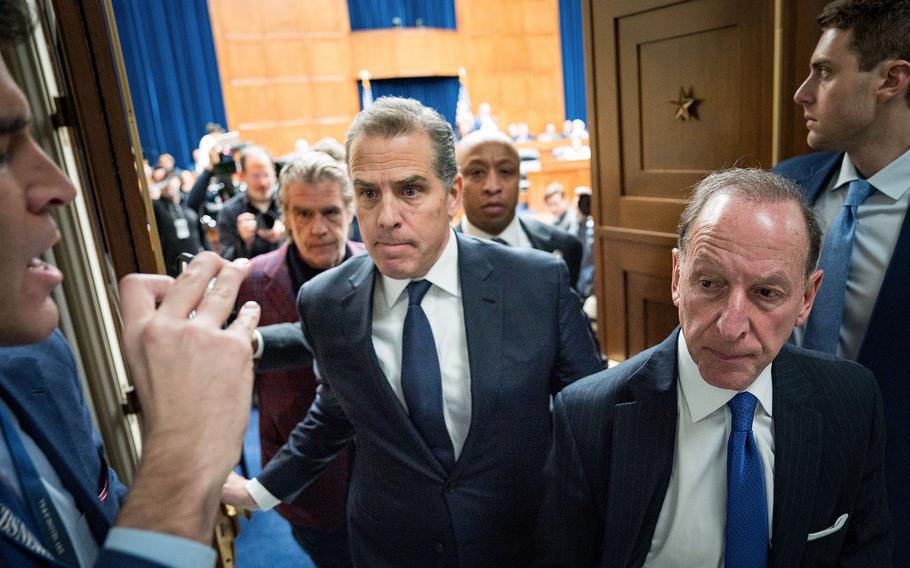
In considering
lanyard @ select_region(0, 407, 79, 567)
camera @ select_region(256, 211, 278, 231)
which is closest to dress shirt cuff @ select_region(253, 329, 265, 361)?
lanyard @ select_region(0, 407, 79, 567)

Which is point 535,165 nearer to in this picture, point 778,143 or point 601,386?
point 778,143

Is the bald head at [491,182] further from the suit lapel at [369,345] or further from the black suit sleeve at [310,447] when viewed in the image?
the black suit sleeve at [310,447]

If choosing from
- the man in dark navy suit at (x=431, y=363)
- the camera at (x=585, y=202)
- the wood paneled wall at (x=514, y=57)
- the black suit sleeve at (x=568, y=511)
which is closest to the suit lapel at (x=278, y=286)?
the man in dark navy suit at (x=431, y=363)

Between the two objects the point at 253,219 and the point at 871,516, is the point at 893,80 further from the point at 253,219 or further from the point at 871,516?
the point at 253,219

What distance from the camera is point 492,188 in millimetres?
2719

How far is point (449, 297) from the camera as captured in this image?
1.52m

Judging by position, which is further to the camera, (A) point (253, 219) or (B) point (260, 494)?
(A) point (253, 219)

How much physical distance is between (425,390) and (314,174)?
3.39 ft

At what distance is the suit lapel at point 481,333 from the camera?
140 cm

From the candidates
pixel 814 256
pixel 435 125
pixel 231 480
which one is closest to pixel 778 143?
pixel 814 256

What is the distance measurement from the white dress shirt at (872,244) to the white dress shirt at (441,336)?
1.03m

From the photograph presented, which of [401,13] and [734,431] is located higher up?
[401,13]

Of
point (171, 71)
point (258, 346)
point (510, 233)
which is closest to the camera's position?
point (258, 346)

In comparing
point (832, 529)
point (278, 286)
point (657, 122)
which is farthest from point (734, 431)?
point (657, 122)
